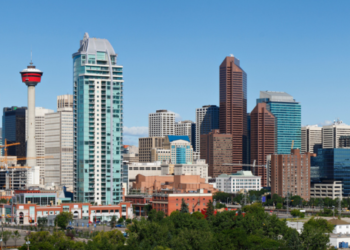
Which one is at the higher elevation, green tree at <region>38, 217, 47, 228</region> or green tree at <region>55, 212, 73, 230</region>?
green tree at <region>55, 212, 73, 230</region>

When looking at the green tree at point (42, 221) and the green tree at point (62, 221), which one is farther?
the green tree at point (42, 221)

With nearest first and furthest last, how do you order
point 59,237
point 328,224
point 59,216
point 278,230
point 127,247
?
point 127,247
point 59,237
point 278,230
point 328,224
point 59,216

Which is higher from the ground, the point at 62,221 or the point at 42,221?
the point at 62,221

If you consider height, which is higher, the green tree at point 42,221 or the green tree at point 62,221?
the green tree at point 62,221

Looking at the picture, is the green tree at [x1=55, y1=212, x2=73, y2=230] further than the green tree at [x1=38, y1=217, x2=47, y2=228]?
No

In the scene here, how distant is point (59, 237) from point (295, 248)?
4657 cm

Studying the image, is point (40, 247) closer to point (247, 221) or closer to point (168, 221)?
point (168, 221)

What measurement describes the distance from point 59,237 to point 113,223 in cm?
5207

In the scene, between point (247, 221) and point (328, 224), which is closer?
point (247, 221)

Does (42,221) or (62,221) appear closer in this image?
(62,221)

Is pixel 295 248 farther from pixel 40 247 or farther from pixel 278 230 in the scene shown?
pixel 40 247

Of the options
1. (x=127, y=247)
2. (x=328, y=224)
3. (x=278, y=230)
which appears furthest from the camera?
(x=328, y=224)

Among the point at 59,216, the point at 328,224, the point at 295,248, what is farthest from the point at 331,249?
the point at 59,216

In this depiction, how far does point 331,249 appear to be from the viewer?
12988 centimetres
